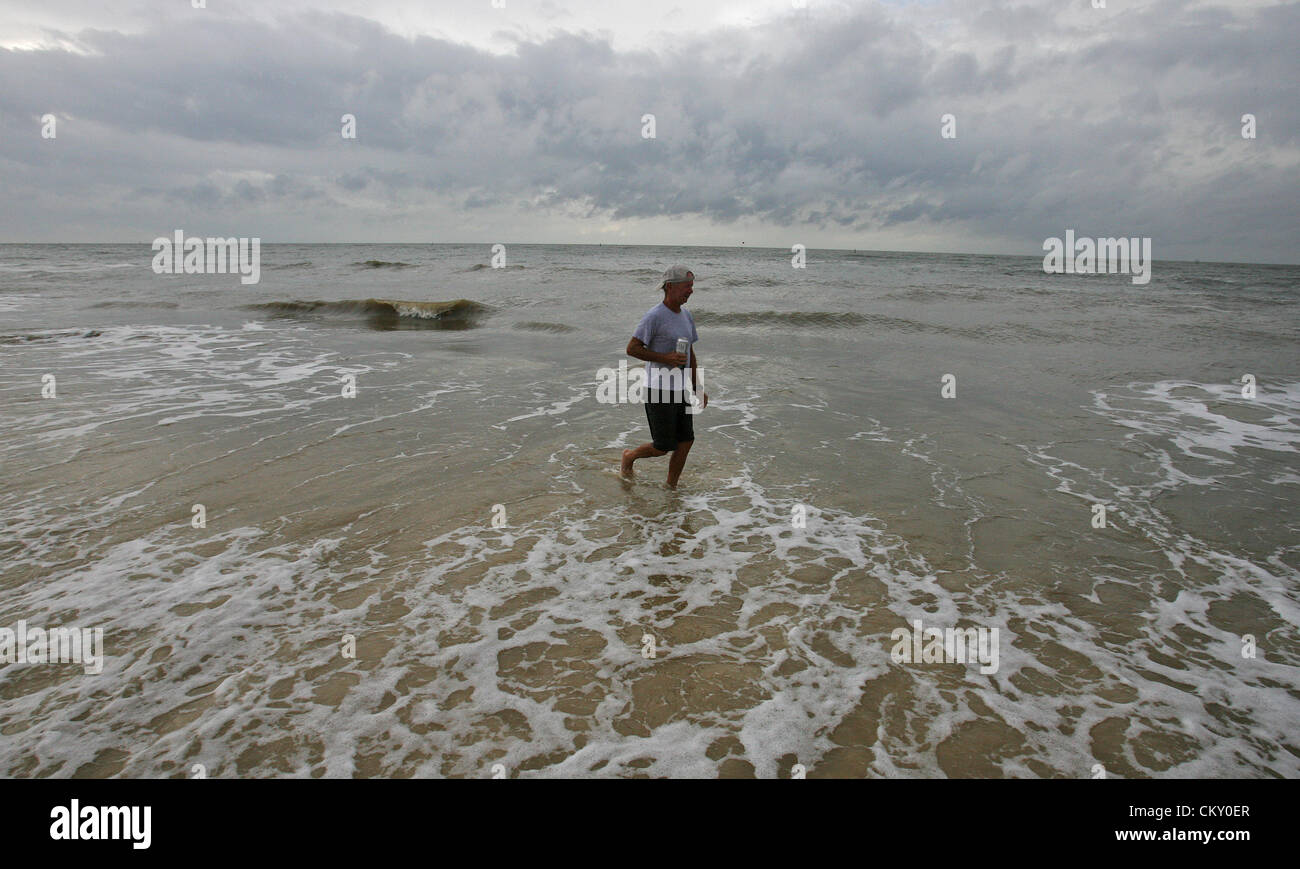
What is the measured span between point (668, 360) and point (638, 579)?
80.6 inches

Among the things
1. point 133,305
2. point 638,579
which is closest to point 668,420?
point 638,579

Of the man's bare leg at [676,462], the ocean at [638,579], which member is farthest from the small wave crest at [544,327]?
the man's bare leg at [676,462]

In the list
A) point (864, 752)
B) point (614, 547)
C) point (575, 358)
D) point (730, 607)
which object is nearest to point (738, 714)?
point (864, 752)

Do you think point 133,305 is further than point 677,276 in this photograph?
Yes

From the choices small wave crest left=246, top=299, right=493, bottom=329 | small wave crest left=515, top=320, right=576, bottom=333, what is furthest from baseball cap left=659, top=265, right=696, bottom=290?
small wave crest left=246, top=299, right=493, bottom=329

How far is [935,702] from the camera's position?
3229mm

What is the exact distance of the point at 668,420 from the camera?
19.3ft

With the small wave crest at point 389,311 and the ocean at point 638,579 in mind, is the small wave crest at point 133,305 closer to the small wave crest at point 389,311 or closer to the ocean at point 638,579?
the small wave crest at point 389,311

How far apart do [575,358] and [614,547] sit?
9.39 m

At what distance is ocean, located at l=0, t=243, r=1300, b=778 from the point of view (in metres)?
2.96

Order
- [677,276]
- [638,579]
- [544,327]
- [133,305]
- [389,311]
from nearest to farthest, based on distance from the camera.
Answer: [638,579]
[677,276]
[544,327]
[389,311]
[133,305]

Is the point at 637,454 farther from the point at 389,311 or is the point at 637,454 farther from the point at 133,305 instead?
the point at 133,305

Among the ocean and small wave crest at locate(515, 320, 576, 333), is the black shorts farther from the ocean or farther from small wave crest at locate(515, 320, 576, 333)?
small wave crest at locate(515, 320, 576, 333)
